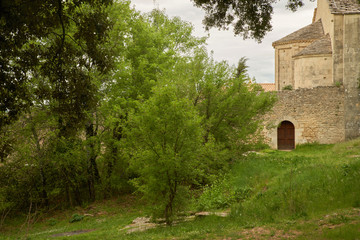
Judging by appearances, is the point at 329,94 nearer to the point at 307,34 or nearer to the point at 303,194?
the point at 307,34

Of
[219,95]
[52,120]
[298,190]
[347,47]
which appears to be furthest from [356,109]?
[52,120]

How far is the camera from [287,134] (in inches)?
1049

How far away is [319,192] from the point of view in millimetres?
10820

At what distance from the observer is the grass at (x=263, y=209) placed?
823 cm

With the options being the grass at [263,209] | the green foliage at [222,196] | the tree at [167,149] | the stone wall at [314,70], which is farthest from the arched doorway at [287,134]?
the tree at [167,149]

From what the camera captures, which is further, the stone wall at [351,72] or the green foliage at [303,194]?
the stone wall at [351,72]

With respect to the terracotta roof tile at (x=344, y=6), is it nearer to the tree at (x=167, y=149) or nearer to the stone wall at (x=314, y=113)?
the stone wall at (x=314, y=113)

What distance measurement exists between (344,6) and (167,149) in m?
20.7

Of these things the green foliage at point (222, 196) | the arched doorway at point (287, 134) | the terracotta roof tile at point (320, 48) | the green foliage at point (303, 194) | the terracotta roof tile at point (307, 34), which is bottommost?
the green foliage at point (222, 196)

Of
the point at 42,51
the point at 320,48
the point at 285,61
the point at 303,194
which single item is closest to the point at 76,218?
the point at 42,51

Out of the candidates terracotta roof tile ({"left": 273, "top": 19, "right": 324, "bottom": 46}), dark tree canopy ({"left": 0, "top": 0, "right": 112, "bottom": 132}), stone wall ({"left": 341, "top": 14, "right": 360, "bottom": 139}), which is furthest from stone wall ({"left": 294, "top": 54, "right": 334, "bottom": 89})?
dark tree canopy ({"left": 0, "top": 0, "right": 112, "bottom": 132})

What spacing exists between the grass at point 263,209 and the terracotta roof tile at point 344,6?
10.7m

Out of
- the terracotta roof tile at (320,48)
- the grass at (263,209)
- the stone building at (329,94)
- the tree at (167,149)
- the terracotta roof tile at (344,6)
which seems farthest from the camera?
the terracotta roof tile at (320,48)

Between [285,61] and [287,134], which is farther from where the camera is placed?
[285,61]
